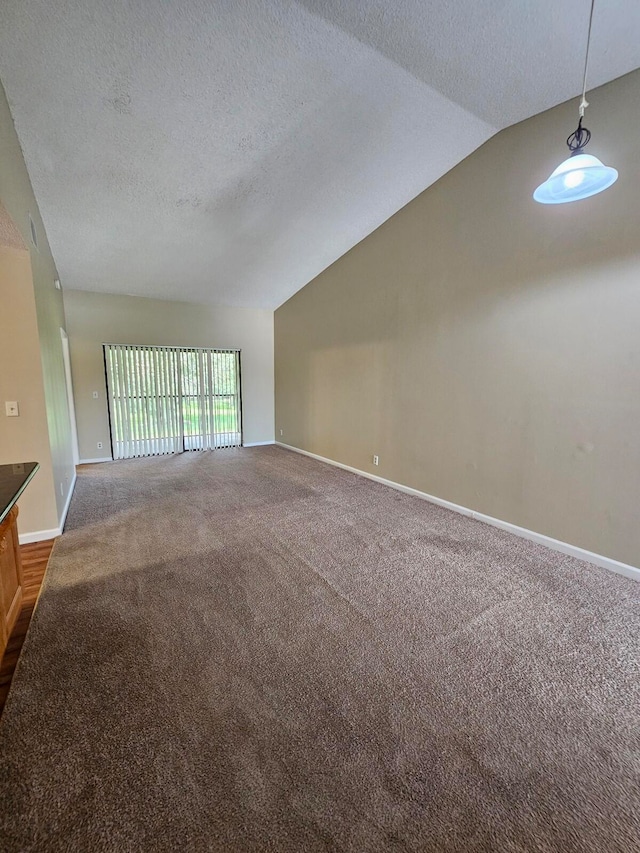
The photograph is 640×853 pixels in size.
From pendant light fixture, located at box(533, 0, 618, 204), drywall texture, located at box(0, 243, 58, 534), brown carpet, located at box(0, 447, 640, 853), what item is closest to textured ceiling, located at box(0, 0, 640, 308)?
pendant light fixture, located at box(533, 0, 618, 204)

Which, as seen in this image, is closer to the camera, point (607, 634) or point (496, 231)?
point (607, 634)

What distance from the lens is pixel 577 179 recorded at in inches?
69.4

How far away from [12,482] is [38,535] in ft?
5.26

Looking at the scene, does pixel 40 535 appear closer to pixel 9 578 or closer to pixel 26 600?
pixel 26 600

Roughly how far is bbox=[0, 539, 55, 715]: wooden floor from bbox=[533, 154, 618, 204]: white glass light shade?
3.58 metres

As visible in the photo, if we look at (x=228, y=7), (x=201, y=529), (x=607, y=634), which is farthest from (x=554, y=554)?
(x=228, y=7)

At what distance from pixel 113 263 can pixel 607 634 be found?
6127 millimetres

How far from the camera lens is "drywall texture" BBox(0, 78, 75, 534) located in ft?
7.34

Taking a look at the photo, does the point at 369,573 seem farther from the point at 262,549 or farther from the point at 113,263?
the point at 113,263

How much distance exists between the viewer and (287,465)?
5664 mm

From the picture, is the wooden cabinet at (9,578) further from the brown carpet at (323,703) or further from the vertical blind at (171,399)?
the vertical blind at (171,399)

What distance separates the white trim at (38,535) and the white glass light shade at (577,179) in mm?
4302

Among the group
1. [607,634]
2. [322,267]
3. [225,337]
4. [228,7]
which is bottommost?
[607,634]

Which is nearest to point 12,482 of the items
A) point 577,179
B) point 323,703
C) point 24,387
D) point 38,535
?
point 24,387
